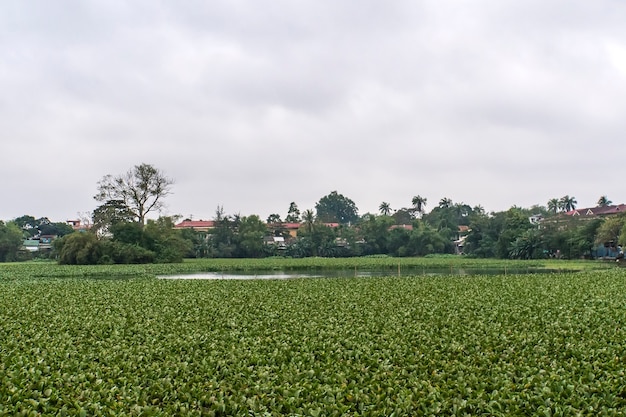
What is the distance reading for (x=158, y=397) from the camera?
6688 mm

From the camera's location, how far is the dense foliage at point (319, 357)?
20.0 ft

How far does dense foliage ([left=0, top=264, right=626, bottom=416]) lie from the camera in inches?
240

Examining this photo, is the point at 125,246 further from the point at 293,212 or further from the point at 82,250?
the point at 293,212

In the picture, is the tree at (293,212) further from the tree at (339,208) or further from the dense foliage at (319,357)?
the dense foliage at (319,357)

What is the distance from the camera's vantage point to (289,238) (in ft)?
270

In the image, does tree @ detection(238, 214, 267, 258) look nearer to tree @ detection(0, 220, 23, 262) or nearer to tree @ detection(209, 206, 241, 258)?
tree @ detection(209, 206, 241, 258)

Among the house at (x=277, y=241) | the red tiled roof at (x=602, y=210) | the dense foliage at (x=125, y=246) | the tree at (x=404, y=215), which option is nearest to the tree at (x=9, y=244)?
the dense foliage at (x=125, y=246)

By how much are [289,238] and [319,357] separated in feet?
243

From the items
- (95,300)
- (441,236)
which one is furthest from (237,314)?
(441,236)

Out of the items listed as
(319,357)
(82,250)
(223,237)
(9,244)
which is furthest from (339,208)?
(319,357)

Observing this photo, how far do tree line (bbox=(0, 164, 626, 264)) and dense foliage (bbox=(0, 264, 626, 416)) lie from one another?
3475cm

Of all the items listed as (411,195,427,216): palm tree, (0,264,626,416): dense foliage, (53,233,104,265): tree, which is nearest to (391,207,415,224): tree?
(411,195,427,216): palm tree

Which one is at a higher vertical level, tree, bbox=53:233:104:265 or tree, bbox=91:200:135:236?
tree, bbox=91:200:135:236

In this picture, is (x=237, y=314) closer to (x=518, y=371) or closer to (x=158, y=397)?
(x=158, y=397)
